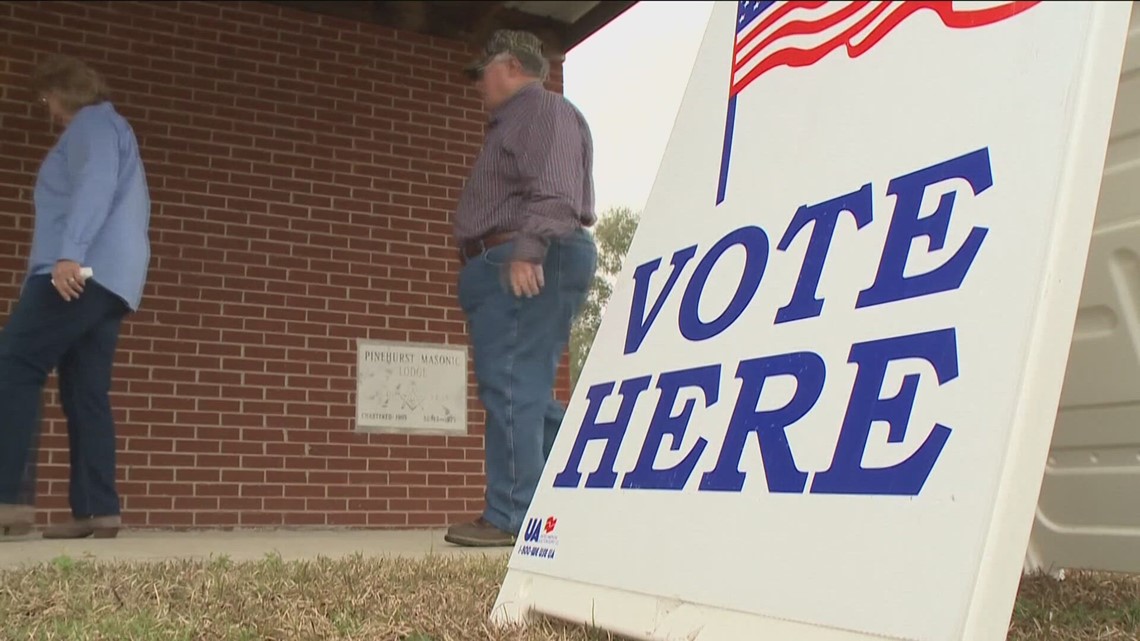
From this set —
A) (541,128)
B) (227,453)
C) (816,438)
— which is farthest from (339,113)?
(816,438)

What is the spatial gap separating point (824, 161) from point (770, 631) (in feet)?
2.06

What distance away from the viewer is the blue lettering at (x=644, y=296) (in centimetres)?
180

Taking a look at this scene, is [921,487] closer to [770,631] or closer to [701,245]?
[770,631]

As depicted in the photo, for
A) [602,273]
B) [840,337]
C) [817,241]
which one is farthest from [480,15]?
[840,337]

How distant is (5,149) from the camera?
16.2ft

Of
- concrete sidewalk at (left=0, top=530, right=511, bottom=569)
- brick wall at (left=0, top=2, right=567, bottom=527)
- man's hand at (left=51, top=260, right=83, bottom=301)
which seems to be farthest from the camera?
brick wall at (left=0, top=2, right=567, bottom=527)

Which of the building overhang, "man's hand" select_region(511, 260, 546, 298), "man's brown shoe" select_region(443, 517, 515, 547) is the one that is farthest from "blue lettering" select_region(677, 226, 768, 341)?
the building overhang

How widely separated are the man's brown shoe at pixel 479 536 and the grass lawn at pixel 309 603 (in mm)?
484

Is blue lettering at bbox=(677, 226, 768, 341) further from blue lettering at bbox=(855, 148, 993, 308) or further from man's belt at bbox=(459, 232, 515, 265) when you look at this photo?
man's belt at bbox=(459, 232, 515, 265)

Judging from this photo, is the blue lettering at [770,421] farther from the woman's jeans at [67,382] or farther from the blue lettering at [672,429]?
the woman's jeans at [67,382]

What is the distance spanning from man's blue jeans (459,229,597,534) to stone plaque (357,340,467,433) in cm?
238

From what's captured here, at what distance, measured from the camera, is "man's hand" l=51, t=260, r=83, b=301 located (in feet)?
10.5

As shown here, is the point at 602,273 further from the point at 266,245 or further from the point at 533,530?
the point at 533,530

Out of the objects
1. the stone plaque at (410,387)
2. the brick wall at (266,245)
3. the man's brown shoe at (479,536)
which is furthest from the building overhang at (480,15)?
the man's brown shoe at (479,536)
